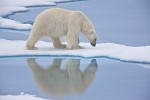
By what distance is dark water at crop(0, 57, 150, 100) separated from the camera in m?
4.95

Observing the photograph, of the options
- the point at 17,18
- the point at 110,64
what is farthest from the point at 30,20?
the point at 110,64

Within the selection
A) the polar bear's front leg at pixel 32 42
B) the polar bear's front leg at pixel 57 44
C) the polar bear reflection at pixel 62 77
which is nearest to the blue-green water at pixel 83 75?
the polar bear reflection at pixel 62 77

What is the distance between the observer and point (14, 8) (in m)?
8.05

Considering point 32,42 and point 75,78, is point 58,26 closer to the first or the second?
point 32,42

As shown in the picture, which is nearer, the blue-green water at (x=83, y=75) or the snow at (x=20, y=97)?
the snow at (x=20, y=97)

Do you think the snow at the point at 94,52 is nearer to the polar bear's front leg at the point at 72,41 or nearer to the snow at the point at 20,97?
the polar bear's front leg at the point at 72,41

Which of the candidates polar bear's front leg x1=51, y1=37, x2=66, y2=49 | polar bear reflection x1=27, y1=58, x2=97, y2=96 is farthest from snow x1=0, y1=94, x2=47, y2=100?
polar bear's front leg x1=51, y1=37, x2=66, y2=49

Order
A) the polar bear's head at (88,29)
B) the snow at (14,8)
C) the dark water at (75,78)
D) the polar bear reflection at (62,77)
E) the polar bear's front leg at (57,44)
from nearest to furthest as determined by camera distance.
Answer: the dark water at (75,78) → the polar bear reflection at (62,77) → the polar bear's head at (88,29) → the polar bear's front leg at (57,44) → the snow at (14,8)

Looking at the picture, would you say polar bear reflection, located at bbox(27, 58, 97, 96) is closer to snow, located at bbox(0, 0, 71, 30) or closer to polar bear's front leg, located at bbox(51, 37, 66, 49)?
polar bear's front leg, located at bbox(51, 37, 66, 49)

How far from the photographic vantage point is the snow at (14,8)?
7.45m

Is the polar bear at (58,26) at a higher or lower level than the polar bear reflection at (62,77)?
higher

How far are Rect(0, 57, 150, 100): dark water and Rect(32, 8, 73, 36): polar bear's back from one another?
0.40 meters

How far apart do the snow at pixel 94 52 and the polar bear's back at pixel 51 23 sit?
232mm

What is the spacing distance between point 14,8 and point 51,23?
187cm
